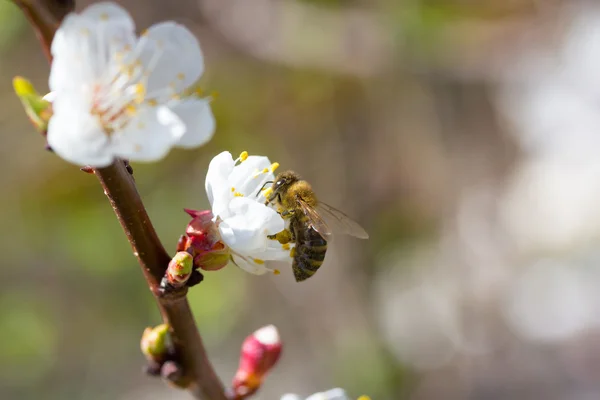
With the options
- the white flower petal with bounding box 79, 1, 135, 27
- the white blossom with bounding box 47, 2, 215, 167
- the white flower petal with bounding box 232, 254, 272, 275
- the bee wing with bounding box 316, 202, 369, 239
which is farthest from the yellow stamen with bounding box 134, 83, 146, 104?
the bee wing with bounding box 316, 202, 369, 239

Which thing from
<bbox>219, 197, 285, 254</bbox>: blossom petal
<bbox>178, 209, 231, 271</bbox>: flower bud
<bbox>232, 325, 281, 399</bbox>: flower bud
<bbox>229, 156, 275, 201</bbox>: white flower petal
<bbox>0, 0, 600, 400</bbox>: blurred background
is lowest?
<bbox>232, 325, 281, 399</bbox>: flower bud

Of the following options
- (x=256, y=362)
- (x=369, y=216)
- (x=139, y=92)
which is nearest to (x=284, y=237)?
(x=256, y=362)

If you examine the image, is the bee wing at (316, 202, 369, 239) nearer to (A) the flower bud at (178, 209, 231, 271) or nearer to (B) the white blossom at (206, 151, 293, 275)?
(B) the white blossom at (206, 151, 293, 275)

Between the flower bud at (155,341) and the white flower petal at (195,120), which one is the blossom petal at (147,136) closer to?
the white flower petal at (195,120)

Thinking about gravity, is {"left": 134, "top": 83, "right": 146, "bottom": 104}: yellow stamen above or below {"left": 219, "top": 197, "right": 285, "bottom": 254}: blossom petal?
above

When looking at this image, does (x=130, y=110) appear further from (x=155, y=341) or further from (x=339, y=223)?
(x=339, y=223)

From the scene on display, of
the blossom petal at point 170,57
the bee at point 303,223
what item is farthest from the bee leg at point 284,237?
the blossom petal at point 170,57

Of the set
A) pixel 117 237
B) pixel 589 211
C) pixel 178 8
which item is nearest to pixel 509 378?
pixel 589 211

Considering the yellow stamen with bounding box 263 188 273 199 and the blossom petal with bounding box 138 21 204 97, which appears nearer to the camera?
the blossom petal with bounding box 138 21 204 97
